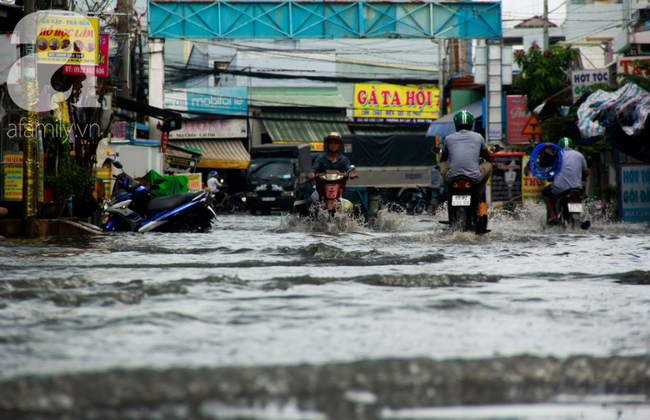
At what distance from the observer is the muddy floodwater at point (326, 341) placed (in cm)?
186

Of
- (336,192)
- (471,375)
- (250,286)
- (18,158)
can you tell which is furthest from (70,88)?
(471,375)

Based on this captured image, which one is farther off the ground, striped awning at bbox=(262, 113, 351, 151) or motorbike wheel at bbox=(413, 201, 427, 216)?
striped awning at bbox=(262, 113, 351, 151)

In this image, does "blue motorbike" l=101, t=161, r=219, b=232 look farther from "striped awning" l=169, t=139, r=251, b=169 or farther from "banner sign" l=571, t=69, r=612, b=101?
"striped awning" l=169, t=139, r=251, b=169

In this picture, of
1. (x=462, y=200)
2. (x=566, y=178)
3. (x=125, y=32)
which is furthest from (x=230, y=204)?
(x=462, y=200)

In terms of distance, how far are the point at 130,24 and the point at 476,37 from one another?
35.5 ft

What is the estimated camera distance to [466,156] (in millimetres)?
8586

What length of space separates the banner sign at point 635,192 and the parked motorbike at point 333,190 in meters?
6.10

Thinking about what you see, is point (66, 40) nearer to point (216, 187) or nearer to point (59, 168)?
point (59, 168)

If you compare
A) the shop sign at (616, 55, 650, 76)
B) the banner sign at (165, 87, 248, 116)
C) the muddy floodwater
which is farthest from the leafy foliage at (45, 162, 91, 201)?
the banner sign at (165, 87, 248, 116)

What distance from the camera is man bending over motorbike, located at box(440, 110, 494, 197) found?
28.0 ft

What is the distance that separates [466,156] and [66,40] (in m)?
7.06

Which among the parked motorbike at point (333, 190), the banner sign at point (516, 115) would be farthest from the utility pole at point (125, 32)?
the banner sign at point (516, 115)

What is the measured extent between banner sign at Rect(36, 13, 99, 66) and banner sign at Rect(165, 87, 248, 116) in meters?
25.1

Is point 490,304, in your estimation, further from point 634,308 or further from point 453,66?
point 453,66
